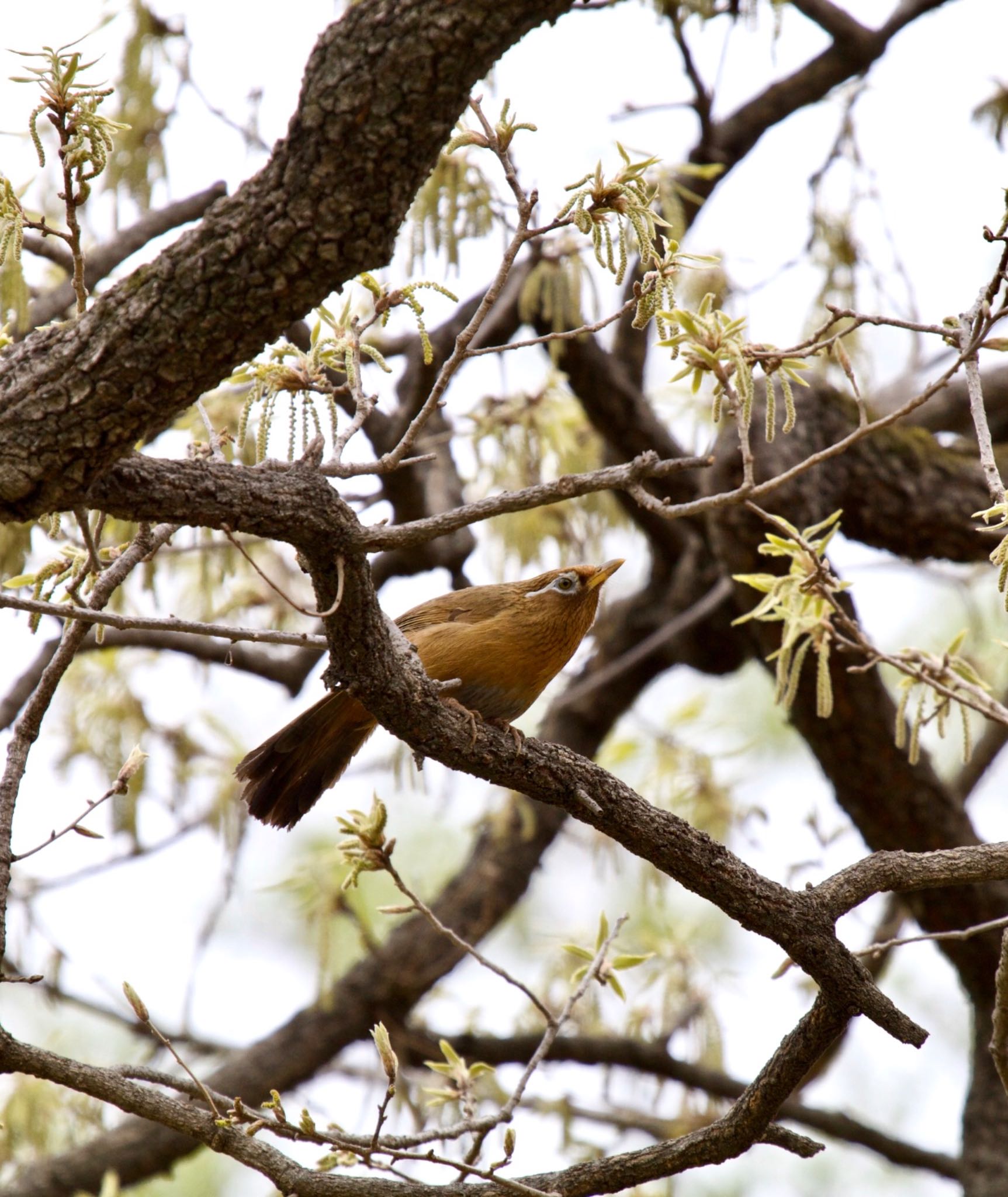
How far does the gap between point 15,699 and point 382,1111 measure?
285 cm

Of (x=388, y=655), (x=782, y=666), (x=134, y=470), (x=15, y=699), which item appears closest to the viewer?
(x=134, y=470)

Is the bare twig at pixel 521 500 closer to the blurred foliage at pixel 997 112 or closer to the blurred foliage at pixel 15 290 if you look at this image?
the blurred foliage at pixel 15 290

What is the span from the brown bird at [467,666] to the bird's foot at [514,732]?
0.96 feet

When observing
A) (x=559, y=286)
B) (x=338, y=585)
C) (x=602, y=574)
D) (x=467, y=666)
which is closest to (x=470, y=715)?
(x=338, y=585)

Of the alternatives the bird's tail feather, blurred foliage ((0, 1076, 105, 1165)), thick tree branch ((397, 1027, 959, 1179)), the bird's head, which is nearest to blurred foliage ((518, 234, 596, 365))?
the bird's head

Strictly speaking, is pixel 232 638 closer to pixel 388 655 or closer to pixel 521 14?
pixel 388 655

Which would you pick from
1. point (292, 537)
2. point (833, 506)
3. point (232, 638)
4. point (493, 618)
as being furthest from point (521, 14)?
point (833, 506)

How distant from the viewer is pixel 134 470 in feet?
7.21

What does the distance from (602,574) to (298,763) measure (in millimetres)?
1148

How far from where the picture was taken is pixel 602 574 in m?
4.16

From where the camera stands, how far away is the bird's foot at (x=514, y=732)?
288 centimetres

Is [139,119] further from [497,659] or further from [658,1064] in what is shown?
[658,1064]

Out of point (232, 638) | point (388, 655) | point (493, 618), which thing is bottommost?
point (232, 638)

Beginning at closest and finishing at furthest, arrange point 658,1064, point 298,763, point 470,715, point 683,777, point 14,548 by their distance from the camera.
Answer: point 470,715 → point 298,763 → point 14,548 → point 658,1064 → point 683,777
